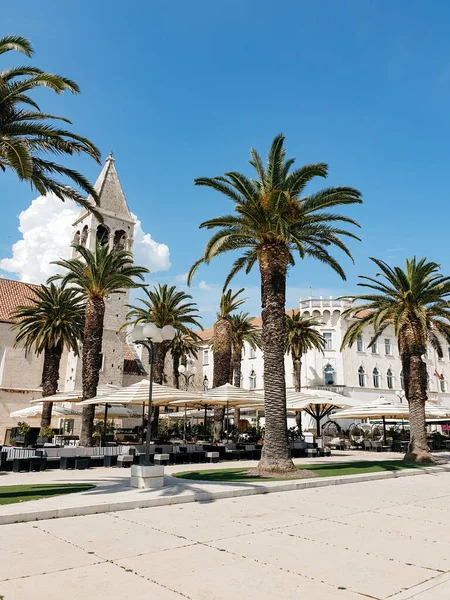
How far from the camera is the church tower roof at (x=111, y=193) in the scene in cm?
5456

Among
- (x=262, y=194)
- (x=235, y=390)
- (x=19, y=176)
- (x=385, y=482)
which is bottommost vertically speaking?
(x=385, y=482)

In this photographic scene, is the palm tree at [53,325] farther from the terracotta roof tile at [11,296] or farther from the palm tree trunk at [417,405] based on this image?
the palm tree trunk at [417,405]

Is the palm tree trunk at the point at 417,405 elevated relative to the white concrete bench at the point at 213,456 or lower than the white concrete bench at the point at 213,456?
elevated

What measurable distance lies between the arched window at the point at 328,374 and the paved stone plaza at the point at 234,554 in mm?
44298

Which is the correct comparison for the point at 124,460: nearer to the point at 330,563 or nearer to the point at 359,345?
the point at 330,563

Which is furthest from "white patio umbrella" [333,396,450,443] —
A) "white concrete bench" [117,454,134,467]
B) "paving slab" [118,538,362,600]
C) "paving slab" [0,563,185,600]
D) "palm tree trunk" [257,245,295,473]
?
"paving slab" [0,563,185,600]

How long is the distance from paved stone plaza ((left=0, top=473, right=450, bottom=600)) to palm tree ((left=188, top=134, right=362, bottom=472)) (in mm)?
5845

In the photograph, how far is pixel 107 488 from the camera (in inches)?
477

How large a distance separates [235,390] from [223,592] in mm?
18194

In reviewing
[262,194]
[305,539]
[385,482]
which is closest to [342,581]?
[305,539]

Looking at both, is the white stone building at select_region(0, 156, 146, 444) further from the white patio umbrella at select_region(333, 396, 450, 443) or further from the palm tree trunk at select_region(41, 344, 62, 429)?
the white patio umbrella at select_region(333, 396, 450, 443)

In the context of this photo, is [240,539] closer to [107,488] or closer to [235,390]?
[107,488]

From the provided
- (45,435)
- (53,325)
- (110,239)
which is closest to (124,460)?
(45,435)

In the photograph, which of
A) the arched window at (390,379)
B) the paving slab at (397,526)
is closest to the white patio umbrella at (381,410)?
the paving slab at (397,526)
